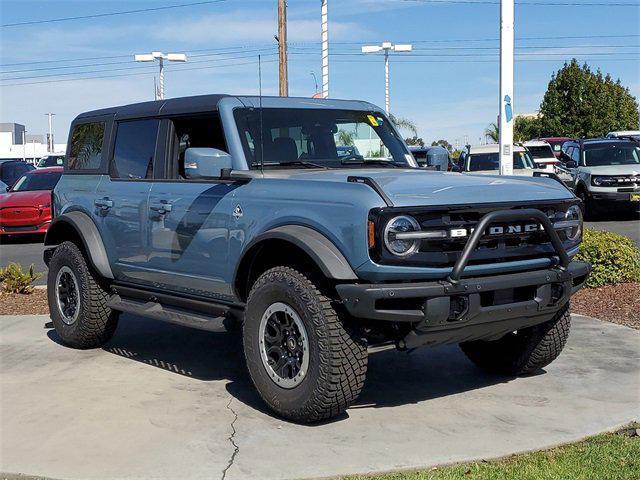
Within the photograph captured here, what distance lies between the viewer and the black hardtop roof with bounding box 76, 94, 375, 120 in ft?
21.0

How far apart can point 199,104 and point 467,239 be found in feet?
8.35

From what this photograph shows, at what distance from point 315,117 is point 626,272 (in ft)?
15.3

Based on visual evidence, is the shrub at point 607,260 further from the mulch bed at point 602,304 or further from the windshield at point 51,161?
the windshield at point 51,161

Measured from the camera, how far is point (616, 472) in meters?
4.32

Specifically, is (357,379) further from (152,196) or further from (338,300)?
(152,196)

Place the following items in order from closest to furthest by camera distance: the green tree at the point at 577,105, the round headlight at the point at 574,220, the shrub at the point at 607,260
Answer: the round headlight at the point at 574,220, the shrub at the point at 607,260, the green tree at the point at 577,105

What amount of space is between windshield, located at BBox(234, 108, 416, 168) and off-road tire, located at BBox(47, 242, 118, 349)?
2.07 m

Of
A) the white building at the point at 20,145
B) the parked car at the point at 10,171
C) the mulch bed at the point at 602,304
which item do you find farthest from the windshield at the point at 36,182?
the white building at the point at 20,145

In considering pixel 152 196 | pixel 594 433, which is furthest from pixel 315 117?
pixel 594 433

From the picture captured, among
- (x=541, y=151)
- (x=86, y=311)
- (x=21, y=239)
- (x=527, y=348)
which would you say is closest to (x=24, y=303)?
(x=86, y=311)

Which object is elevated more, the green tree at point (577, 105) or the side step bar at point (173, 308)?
the green tree at point (577, 105)

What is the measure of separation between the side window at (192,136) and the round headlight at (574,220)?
2462 mm

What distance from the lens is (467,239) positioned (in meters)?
4.93

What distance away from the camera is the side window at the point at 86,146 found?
300 inches
